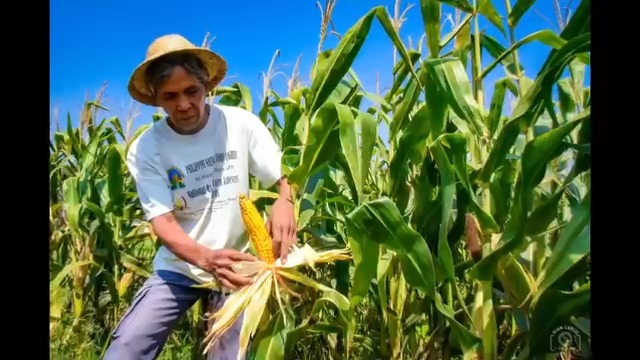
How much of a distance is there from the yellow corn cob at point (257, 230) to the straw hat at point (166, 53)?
31 centimetres

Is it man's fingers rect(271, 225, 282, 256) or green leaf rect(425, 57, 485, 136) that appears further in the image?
man's fingers rect(271, 225, 282, 256)

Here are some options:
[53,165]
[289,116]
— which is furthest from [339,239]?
[53,165]

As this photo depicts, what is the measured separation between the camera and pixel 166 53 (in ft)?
4.12

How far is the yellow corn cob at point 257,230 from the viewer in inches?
47.0

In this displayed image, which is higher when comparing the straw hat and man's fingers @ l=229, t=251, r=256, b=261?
the straw hat

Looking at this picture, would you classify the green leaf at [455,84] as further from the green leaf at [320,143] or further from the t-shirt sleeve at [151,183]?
the t-shirt sleeve at [151,183]

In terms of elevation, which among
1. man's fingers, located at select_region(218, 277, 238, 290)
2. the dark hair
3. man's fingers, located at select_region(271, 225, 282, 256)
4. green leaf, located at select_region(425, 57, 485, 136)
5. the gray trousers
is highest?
the dark hair

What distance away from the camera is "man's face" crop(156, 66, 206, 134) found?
4.07 ft

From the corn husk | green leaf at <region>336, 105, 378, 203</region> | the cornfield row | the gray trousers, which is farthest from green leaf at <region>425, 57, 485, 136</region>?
the gray trousers

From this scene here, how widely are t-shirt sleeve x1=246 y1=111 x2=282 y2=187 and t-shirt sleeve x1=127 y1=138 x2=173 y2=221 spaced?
18cm

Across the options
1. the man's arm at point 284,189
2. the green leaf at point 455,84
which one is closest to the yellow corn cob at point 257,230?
the man's arm at point 284,189

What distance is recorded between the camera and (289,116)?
167 centimetres

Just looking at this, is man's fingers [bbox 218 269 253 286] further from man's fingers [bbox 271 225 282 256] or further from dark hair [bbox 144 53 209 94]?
dark hair [bbox 144 53 209 94]
